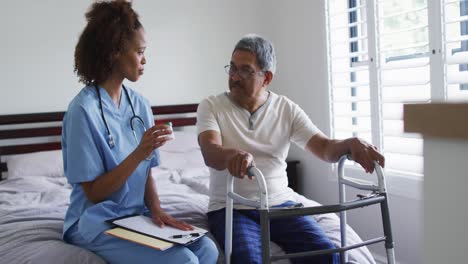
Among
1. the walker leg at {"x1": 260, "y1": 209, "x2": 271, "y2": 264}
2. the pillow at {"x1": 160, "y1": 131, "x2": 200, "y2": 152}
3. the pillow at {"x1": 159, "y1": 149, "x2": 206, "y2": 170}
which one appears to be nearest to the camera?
the walker leg at {"x1": 260, "y1": 209, "x2": 271, "y2": 264}

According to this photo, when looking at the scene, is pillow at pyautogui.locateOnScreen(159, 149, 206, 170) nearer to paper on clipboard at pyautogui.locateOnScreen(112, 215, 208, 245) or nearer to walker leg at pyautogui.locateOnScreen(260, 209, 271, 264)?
paper on clipboard at pyautogui.locateOnScreen(112, 215, 208, 245)

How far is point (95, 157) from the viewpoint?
1.64 meters

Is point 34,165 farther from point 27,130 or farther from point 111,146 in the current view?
point 111,146

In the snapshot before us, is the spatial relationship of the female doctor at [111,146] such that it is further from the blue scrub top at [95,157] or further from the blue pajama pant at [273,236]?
the blue pajama pant at [273,236]

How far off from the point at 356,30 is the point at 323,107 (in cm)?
54

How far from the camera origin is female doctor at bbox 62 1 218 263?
1.60m

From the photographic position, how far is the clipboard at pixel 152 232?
1.48 meters

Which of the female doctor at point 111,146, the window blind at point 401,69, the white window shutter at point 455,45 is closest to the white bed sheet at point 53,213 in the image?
the female doctor at point 111,146

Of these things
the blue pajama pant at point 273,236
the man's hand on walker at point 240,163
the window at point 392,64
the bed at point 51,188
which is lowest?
the blue pajama pant at point 273,236

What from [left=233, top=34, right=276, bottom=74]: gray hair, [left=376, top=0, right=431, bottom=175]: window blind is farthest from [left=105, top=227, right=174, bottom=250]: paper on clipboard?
[left=376, top=0, right=431, bottom=175]: window blind

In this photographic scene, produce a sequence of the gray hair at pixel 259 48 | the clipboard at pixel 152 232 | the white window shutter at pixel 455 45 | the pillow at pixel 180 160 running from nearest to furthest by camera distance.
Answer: the clipboard at pixel 152 232, the gray hair at pixel 259 48, the white window shutter at pixel 455 45, the pillow at pixel 180 160

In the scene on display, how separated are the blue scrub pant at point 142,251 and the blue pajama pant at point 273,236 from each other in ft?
0.31

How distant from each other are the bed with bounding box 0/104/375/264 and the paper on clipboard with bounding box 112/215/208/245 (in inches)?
5.9

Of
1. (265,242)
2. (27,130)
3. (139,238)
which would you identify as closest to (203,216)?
(139,238)
